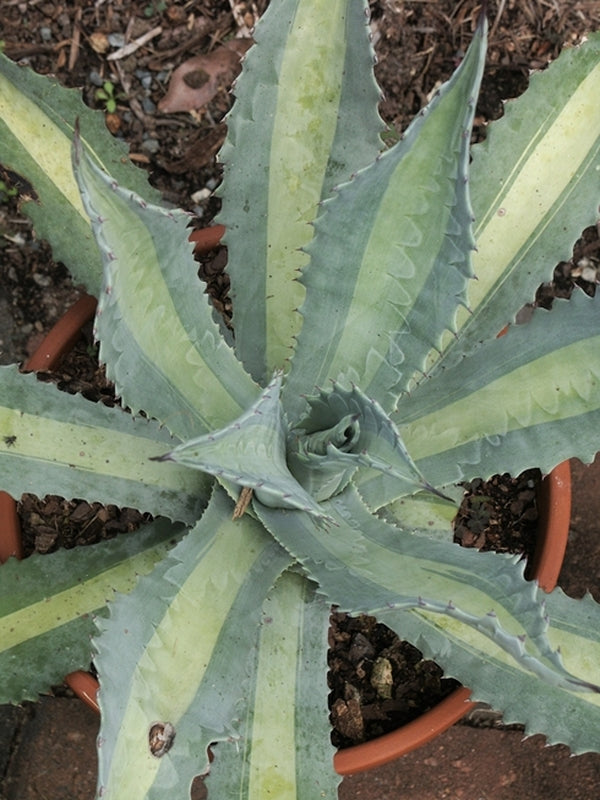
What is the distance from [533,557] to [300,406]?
0.61 metres

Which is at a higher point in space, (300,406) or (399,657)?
(300,406)

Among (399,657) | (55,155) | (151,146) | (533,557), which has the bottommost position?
(399,657)

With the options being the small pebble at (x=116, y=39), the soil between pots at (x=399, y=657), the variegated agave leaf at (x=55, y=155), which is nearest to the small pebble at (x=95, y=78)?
the small pebble at (x=116, y=39)

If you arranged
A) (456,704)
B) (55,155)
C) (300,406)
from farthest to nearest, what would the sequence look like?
(456,704)
(55,155)
(300,406)

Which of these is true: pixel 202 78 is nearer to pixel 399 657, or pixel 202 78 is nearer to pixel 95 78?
pixel 95 78

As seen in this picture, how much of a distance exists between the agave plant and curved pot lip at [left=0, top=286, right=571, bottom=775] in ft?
0.58

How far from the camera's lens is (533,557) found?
4.82 ft

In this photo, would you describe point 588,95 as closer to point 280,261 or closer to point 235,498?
point 280,261

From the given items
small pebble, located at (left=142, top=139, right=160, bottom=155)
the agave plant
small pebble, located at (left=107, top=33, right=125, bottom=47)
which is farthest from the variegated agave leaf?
small pebble, located at (left=107, top=33, right=125, bottom=47)

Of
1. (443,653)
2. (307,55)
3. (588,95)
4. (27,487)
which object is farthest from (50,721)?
(588,95)

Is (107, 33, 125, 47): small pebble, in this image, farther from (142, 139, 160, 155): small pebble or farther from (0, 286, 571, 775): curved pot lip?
(0, 286, 571, 775): curved pot lip

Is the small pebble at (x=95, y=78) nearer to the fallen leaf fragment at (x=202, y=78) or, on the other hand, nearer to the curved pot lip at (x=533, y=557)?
the fallen leaf fragment at (x=202, y=78)

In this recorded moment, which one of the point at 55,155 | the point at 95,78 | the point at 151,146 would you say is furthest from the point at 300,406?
the point at 95,78

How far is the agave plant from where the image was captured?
85 cm
